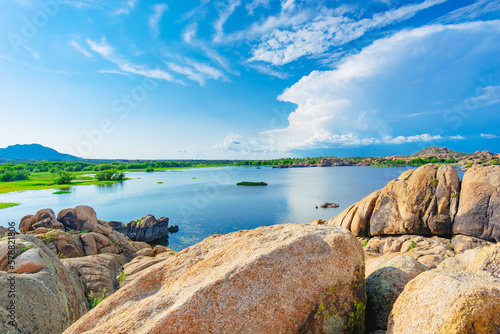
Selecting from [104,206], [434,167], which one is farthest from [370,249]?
[104,206]

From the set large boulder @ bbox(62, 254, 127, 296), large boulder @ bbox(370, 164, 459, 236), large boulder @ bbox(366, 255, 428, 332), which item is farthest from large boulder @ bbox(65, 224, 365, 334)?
large boulder @ bbox(370, 164, 459, 236)

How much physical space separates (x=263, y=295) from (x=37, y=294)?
744cm

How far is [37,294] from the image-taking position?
7121mm

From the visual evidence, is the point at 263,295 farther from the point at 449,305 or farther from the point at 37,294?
the point at 37,294

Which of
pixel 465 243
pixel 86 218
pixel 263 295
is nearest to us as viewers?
pixel 263 295

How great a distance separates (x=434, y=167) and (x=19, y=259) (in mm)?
28581

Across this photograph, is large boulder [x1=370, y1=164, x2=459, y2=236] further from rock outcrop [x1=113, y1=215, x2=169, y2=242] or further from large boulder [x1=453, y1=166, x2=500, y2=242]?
rock outcrop [x1=113, y1=215, x2=169, y2=242]

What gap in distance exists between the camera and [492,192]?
59.1 ft

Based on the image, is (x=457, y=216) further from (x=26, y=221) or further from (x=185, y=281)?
(x=26, y=221)

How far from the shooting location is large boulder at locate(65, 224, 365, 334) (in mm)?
3947

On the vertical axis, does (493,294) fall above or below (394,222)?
above

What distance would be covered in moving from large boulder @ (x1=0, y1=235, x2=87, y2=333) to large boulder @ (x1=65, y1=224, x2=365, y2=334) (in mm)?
2866

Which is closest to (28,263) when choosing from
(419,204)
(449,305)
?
(449,305)

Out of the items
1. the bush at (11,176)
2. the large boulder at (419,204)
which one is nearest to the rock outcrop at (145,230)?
the large boulder at (419,204)
